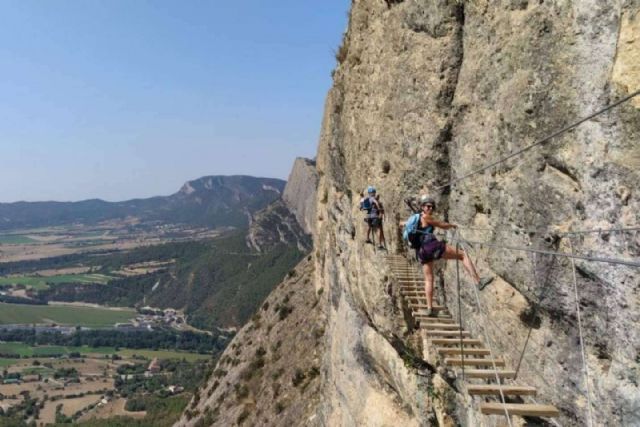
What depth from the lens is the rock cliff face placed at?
629 cm

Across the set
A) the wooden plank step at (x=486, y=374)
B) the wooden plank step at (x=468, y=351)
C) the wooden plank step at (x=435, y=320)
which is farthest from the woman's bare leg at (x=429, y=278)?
the wooden plank step at (x=486, y=374)

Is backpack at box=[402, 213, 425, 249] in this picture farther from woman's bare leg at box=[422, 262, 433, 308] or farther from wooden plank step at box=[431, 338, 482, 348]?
wooden plank step at box=[431, 338, 482, 348]

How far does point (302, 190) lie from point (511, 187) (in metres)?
156

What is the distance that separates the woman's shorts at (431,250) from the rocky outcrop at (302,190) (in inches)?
5367

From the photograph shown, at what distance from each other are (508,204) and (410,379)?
3.86 metres

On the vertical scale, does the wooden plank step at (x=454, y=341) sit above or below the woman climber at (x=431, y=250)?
below

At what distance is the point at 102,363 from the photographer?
510 ft

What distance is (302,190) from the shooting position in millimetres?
163750

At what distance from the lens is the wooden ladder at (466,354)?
263 inches

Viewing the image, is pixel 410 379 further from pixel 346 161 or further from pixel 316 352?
pixel 316 352

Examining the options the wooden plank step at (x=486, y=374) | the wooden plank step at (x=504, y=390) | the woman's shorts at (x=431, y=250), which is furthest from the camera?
the woman's shorts at (x=431, y=250)

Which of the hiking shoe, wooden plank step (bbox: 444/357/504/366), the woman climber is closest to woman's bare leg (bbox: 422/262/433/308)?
the woman climber

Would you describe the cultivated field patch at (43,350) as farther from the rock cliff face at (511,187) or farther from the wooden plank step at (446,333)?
the wooden plank step at (446,333)

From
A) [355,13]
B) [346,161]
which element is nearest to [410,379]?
[346,161]
